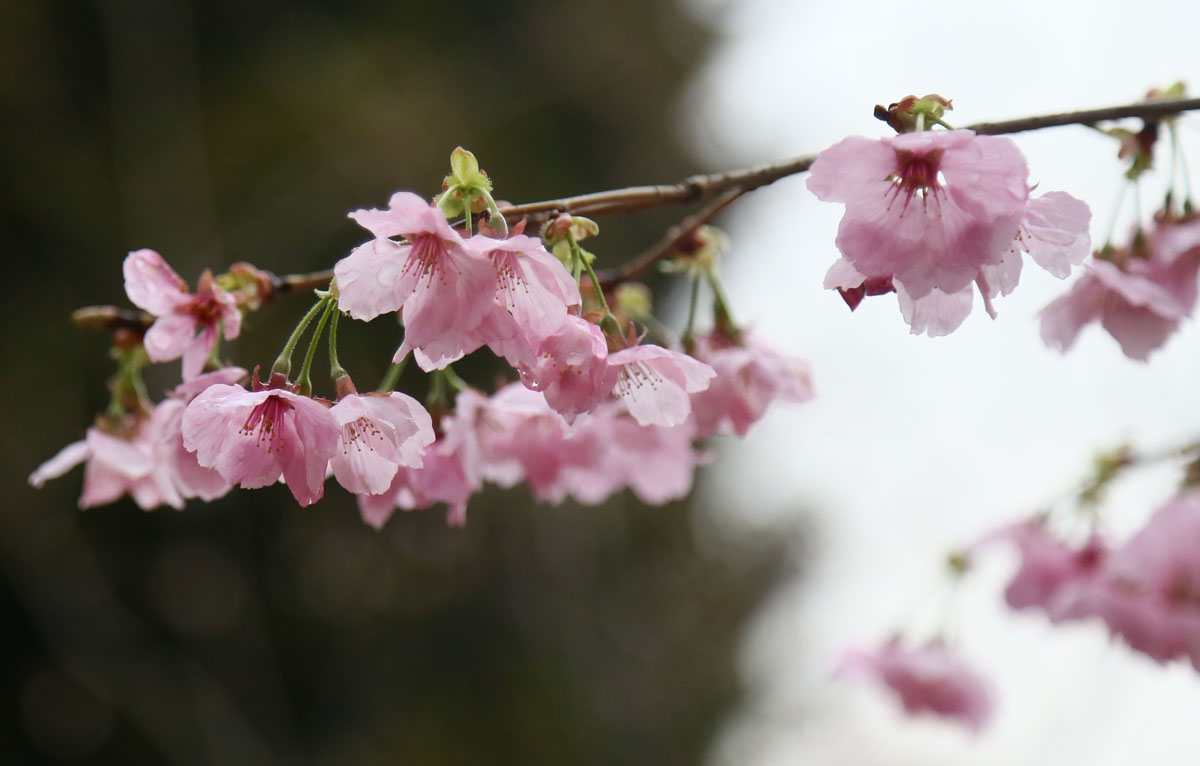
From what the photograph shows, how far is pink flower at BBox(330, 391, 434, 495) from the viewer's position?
0.44 m

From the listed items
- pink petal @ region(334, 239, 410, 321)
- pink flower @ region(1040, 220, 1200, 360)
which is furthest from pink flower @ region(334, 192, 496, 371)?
pink flower @ region(1040, 220, 1200, 360)

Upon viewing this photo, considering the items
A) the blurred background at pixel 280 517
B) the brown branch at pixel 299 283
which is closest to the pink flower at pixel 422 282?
the brown branch at pixel 299 283

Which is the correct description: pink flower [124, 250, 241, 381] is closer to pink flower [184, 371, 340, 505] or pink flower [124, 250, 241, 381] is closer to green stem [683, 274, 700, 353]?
pink flower [184, 371, 340, 505]

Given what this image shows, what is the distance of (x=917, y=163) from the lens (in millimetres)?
416

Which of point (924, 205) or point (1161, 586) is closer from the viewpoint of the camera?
point (924, 205)

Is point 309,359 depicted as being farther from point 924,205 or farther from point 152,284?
point 924,205

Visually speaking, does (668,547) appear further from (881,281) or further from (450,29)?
(881,281)

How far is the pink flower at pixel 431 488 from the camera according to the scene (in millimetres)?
598

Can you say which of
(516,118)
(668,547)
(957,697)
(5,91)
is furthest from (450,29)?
(957,697)

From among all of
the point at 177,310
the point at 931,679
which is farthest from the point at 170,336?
the point at 931,679

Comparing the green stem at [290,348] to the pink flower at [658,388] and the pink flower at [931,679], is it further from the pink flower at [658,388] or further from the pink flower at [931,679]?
the pink flower at [931,679]

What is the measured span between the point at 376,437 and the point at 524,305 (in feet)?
0.37

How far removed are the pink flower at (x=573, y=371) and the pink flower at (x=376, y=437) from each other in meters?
0.06

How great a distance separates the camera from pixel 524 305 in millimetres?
435
